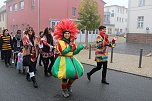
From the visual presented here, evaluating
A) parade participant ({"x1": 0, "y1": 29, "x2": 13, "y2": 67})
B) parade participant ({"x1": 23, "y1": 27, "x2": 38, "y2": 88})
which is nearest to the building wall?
parade participant ({"x1": 0, "y1": 29, "x2": 13, "y2": 67})

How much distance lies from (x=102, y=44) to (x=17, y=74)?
341 cm

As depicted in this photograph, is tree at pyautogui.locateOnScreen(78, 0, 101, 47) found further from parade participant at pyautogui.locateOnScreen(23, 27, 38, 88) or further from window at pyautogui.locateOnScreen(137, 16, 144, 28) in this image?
parade participant at pyautogui.locateOnScreen(23, 27, 38, 88)

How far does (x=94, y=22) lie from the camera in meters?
18.5

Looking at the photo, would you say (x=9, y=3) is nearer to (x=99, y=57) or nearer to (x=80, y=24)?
(x=80, y=24)

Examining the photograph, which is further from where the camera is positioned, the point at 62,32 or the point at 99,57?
the point at 99,57

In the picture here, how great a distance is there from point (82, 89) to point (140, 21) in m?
22.9

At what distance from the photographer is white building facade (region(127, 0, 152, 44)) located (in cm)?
2597

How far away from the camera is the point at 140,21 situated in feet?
89.0

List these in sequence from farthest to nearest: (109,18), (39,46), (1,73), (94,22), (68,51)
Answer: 1. (109,18)
2. (94,22)
3. (1,73)
4. (39,46)
5. (68,51)

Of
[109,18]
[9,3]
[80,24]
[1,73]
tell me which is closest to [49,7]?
[80,24]

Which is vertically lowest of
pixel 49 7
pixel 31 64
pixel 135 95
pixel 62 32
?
pixel 135 95

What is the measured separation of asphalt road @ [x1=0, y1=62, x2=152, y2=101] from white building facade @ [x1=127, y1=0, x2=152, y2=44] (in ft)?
63.5

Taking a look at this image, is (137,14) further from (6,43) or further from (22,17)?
(6,43)

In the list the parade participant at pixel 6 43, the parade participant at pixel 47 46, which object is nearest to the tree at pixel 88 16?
the parade participant at pixel 6 43
